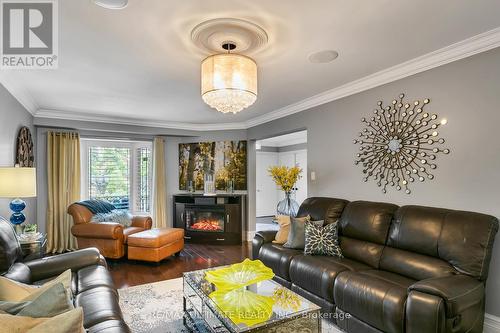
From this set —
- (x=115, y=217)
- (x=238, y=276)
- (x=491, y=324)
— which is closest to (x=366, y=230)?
(x=491, y=324)

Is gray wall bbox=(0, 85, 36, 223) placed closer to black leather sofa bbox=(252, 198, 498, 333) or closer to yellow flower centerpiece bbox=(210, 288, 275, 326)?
yellow flower centerpiece bbox=(210, 288, 275, 326)

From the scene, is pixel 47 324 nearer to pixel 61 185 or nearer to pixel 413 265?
pixel 413 265

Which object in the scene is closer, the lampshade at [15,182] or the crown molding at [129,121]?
the lampshade at [15,182]

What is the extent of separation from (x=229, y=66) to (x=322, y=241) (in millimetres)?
2093

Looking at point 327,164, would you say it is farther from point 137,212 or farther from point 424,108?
point 137,212

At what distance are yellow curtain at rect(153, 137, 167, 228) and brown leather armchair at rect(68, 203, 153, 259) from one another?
1443mm

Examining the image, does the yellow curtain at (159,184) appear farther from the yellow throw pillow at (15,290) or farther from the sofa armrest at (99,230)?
the yellow throw pillow at (15,290)

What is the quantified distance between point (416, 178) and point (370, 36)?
60.4 inches

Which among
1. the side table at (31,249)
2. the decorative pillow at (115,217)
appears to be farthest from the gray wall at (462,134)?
the decorative pillow at (115,217)

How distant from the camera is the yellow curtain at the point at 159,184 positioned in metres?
6.02

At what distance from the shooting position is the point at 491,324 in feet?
7.64

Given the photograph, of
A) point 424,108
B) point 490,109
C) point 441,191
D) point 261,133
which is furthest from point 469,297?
point 261,133

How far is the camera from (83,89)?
3654 mm

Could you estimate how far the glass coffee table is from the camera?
1.86 metres
